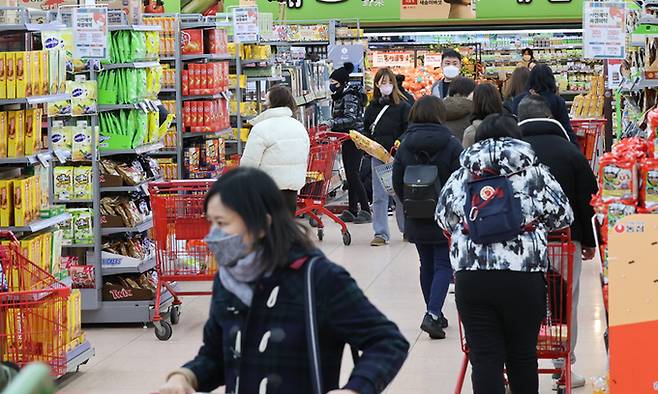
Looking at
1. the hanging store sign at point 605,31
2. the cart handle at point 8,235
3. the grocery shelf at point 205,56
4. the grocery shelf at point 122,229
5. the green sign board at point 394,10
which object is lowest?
the grocery shelf at point 122,229

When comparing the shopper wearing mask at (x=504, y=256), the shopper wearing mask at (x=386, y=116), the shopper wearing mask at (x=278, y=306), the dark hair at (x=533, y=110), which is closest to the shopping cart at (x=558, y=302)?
the shopper wearing mask at (x=504, y=256)

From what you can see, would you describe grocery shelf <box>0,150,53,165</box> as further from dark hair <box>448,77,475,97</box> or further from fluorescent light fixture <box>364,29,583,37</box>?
fluorescent light fixture <box>364,29,583,37</box>

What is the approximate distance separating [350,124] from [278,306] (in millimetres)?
10701

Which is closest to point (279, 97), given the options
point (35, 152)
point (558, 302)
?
point (35, 152)

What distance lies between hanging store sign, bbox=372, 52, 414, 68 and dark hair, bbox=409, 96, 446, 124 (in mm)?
12888

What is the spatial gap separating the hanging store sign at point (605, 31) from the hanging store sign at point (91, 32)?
4448 mm

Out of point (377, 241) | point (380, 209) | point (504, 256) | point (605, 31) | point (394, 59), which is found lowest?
point (377, 241)

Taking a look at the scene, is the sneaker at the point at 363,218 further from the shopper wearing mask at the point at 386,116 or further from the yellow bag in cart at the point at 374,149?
the yellow bag in cart at the point at 374,149

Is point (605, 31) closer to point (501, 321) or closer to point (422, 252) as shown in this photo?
point (422, 252)

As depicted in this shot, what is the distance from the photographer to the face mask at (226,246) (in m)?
2.69

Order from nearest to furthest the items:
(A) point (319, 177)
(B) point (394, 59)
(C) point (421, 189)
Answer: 1. (C) point (421, 189)
2. (A) point (319, 177)
3. (B) point (394, 59)

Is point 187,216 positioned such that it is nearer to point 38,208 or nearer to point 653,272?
point 38,208

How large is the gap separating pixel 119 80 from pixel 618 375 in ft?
15.7

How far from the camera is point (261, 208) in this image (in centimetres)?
272
